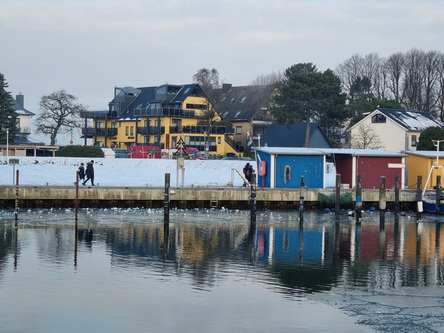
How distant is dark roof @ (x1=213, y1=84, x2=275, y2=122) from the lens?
131 m

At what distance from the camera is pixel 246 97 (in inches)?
5364

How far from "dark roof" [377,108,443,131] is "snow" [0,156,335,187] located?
13636 millimetres

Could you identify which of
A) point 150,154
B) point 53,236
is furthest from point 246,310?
point 150,154

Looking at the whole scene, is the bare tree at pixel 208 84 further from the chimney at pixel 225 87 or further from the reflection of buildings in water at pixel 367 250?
the reflection of buildings in water at pixel 367 250

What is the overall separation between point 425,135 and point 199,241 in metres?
51.8

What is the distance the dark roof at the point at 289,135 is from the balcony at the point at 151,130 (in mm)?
15387

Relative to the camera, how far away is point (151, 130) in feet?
400

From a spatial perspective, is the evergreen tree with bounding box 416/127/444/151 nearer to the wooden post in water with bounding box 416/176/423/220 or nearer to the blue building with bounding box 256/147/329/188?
the blue building with bounding box 256/147/329/188

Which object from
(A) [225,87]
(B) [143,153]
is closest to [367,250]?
(B) [143,153]

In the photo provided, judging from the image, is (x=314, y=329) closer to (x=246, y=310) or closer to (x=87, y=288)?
(x=246, y=310)

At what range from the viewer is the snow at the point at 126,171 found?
7206 centimetres

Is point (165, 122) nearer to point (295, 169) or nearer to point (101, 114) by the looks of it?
point (101, 114)

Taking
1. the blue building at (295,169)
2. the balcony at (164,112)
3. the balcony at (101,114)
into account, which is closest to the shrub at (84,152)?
the balcony at (164,112)

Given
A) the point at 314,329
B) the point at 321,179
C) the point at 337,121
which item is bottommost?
the point at 314,329
